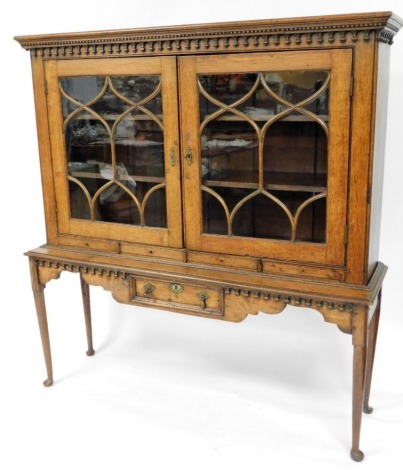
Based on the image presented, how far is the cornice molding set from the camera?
168 centimetres

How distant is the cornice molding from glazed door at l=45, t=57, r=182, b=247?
4cm

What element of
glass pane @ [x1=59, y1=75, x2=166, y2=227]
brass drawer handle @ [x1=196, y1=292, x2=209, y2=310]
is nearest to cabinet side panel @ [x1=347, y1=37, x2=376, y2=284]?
brass drawer handle @ [x1=196, y1=292, x2=209, y2=310]

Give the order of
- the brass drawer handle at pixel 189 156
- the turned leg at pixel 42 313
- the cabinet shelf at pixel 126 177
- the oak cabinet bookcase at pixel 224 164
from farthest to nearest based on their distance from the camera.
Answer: the turned leg at pixel 42 313 → the cabinet shelf at pixel 126 177 → the brass drawer handle at pixel 189 156 → the oak cabinet bookcase at pixel 224 164

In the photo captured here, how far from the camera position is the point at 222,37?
1849 mm

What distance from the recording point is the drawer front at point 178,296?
2.07 m

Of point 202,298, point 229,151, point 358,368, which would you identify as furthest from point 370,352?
point 229,151

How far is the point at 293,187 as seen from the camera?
1.92 m

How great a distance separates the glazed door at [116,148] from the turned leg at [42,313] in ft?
0.72

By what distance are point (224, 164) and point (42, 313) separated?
95 cm

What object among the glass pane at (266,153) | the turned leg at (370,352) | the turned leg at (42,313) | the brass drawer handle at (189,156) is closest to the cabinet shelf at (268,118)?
the glass pane at (266,153)

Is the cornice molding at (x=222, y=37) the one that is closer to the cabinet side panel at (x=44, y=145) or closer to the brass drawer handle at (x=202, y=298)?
the cabinet side panel at (x=44, y=145)

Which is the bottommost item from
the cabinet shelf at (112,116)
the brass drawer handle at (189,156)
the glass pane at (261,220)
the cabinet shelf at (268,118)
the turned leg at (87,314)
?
the turned leg at (87,314)

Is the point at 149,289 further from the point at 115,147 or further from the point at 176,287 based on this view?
the point at 115,147

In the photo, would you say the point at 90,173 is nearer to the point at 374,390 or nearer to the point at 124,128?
the point at 124,128
